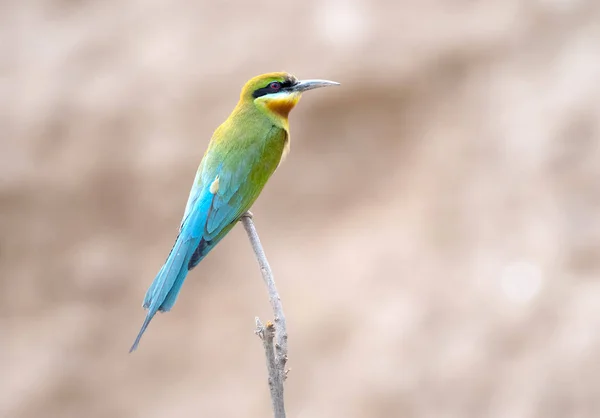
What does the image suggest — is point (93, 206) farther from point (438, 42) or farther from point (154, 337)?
point (438, 42)

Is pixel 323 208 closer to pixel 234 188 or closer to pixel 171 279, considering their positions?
pixel 234 188

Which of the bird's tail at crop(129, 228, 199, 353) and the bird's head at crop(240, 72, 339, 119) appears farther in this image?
the bird's head at crop(240, 72, 339, 119)

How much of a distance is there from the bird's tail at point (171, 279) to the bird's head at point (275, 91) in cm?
47

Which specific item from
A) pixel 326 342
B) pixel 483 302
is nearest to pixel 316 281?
pixel 326 342

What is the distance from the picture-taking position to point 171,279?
201 cm

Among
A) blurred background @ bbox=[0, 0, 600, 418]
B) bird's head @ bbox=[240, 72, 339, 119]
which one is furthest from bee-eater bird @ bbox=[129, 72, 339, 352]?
blurred background @ bbox=[0, 0, 600, 418]

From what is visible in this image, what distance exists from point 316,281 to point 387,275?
43cm

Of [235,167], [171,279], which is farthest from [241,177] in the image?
[171,279]

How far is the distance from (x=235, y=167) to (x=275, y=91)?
261mm

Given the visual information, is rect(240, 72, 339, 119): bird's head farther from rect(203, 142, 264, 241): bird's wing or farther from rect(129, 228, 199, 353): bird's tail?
rect(129, 228, 199, 353): bird's tail

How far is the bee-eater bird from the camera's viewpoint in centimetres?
215

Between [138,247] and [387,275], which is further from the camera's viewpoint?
[138,247]

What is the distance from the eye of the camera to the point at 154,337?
5.18 metres

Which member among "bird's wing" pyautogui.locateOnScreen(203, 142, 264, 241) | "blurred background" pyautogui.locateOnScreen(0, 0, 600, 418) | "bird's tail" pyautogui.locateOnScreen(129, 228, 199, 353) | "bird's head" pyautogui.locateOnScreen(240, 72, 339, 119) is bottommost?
"bird's tail" pyautogui.locateOnScreen(129, 228, 199, 353)
